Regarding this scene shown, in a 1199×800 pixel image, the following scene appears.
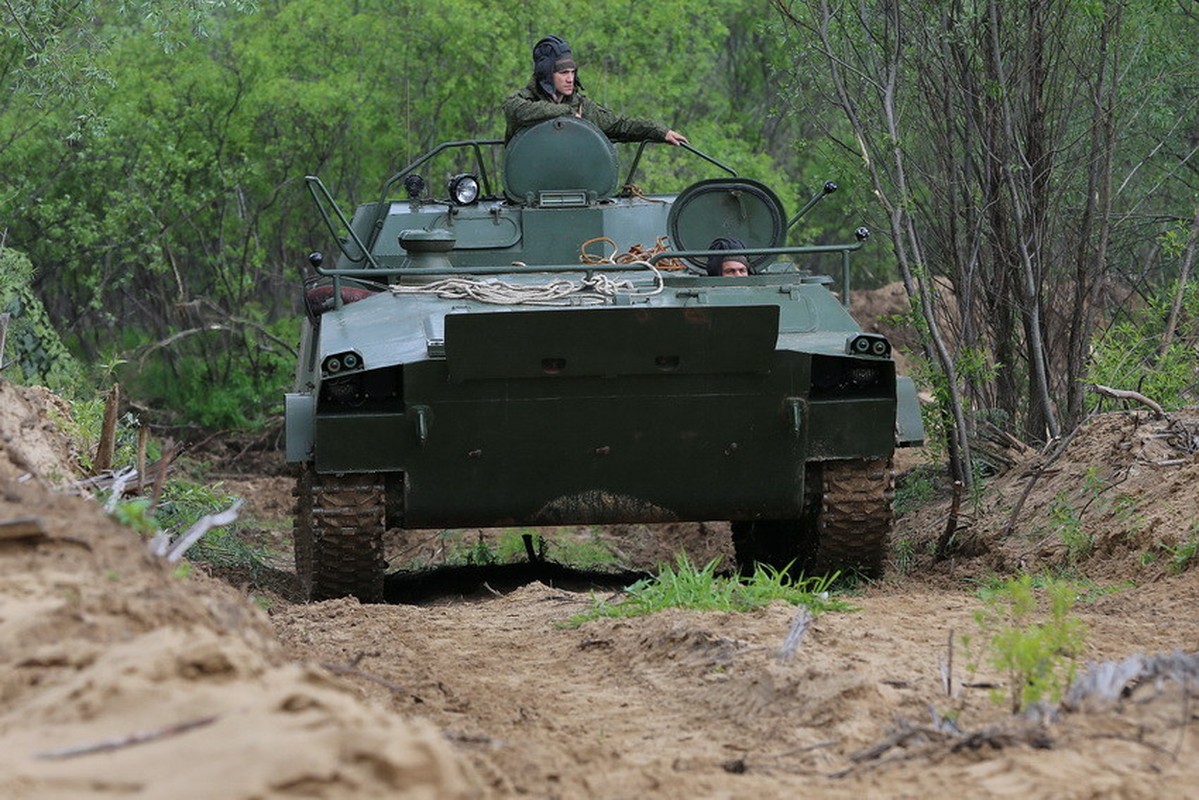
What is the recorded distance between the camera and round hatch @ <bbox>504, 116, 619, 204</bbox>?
34.0 ft

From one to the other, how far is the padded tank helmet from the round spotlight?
0.82 metres

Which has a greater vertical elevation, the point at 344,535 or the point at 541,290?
the point at 541,290


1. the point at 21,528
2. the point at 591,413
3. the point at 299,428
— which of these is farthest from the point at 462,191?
the point at 21,528

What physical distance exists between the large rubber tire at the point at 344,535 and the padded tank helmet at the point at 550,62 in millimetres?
3141

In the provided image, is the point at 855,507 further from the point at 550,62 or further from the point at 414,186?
the point at 550,62

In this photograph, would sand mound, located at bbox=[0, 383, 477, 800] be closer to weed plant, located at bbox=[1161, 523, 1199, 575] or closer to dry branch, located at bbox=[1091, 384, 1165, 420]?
weed plant, located at bbox=[1161, 523, 1199, 575]

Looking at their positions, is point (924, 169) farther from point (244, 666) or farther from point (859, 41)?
point (244, 666)

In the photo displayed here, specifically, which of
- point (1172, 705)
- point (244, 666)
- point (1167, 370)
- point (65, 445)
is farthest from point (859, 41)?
point (244, 666)

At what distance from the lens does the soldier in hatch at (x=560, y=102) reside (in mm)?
10555

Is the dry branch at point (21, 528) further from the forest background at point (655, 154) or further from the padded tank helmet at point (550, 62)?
the padded tank helmet at point (550, 62)

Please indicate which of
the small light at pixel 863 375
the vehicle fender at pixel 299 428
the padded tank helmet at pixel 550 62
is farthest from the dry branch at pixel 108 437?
the padded tank helmet at pixel 550 62

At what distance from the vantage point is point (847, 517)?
27.7 ft

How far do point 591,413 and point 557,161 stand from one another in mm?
2720

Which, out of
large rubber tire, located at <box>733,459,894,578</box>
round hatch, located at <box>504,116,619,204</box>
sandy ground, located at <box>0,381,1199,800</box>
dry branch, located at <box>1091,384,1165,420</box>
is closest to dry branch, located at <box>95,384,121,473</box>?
sandy ground, located at <box>0,381,1199,800</box>
